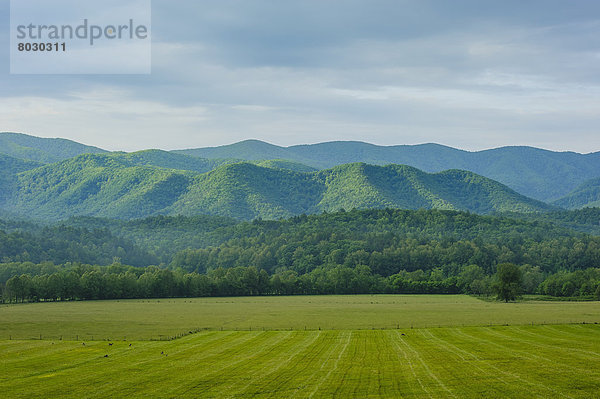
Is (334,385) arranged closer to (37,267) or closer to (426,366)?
(426,366)

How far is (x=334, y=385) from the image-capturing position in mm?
36375

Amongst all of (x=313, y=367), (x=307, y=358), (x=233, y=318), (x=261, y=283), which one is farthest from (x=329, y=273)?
(x=313, y=367)

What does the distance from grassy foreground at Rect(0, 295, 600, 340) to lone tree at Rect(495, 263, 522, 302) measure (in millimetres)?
23557

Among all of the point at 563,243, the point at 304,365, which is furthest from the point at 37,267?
the point at 563,243

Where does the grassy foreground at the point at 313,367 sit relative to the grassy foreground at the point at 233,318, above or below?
above

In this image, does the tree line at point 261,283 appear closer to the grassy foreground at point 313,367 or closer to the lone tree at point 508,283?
the lone tree at point 508,283

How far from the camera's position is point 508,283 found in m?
124

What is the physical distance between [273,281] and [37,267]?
59843mm

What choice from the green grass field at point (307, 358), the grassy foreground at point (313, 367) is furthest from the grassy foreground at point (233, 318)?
the grassy foreground at point (313, 367)

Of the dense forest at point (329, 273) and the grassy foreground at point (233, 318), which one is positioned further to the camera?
the dense forest at point (329, 273)

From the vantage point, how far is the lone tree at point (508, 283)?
406 ft

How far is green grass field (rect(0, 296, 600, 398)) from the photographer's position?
35219 mm

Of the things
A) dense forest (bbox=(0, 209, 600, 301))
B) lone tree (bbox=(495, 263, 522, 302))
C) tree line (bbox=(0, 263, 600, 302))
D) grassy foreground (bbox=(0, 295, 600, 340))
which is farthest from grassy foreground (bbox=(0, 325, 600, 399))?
dense forest (bbox=(0, 209, 600, 301))

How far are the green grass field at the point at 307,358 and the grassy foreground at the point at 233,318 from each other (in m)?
0.35
